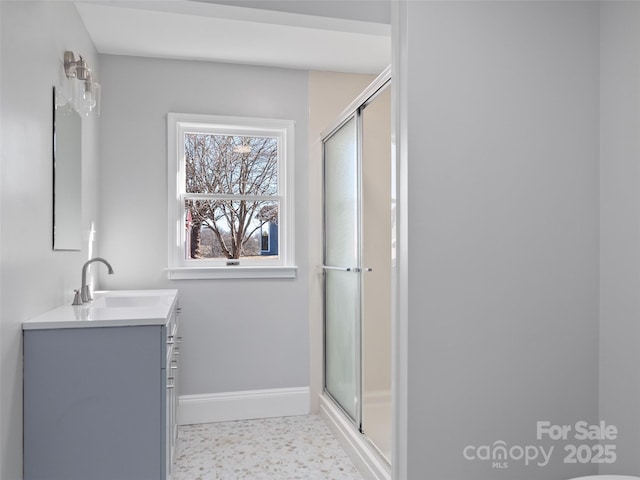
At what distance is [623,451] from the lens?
1825 millimetres

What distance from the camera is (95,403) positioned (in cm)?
171

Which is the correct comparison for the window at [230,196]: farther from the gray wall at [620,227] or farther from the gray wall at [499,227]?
the gray wall at [620,227]

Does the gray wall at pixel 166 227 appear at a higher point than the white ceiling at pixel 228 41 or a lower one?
lower

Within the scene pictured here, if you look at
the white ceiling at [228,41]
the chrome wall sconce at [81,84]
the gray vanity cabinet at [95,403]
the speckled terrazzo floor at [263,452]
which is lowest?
the speckled terrazzo floor at [263,452]

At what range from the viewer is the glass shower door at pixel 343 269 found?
293 cm

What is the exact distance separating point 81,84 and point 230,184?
49.5 inches

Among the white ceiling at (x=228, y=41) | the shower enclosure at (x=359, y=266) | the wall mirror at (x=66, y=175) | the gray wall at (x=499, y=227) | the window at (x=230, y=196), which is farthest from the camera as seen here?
the window at (x=230, y=196)

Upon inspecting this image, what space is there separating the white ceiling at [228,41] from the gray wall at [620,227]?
1109 millimetres

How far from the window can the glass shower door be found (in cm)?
32

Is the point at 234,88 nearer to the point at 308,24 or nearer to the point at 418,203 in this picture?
the point at 308,24

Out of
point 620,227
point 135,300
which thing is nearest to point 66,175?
point 135,300

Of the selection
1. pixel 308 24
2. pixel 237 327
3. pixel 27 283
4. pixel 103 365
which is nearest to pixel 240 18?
pixel 308 24

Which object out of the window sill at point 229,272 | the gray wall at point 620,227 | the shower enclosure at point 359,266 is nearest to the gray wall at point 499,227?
the gray wall at point 620,227

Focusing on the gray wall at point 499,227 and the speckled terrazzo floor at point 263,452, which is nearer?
the gray wall at point 499,227
